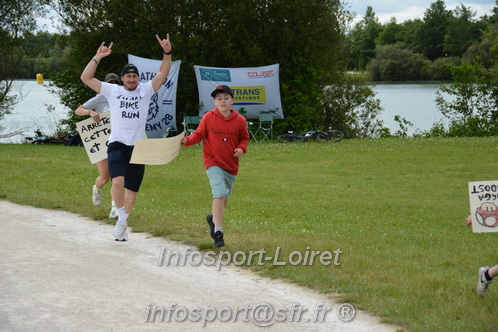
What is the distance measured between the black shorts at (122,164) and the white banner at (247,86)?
1923 cm

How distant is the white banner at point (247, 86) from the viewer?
28.2m

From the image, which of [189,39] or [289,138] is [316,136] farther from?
[189,39]

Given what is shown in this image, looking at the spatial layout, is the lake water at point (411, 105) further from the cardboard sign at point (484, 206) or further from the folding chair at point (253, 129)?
the cardboard sign at point (484, 206)

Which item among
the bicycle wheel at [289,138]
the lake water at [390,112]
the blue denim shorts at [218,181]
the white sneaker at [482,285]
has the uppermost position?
the blue denim shorts at [218,181]

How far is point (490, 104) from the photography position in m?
36.7

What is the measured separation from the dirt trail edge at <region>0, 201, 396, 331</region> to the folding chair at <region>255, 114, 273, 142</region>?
66.6ft

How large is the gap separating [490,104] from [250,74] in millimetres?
15004

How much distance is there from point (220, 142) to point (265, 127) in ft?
72.3

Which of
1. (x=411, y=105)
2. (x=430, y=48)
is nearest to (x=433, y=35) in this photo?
(x=430, y=48)

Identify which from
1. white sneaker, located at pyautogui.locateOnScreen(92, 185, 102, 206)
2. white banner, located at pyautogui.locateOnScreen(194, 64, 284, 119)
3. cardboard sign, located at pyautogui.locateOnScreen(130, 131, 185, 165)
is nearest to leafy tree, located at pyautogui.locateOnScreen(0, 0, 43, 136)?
white banner, located at pyautogui.locateOnScreen(194, 64, 284, 119)

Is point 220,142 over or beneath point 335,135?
over

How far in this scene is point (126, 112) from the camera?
8.69 meters

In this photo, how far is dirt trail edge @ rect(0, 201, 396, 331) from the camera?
5.55 metres

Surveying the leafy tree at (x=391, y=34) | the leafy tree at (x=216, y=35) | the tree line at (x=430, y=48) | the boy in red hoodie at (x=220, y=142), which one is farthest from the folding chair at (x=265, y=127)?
the leafy tree at (x=391, y=34)
